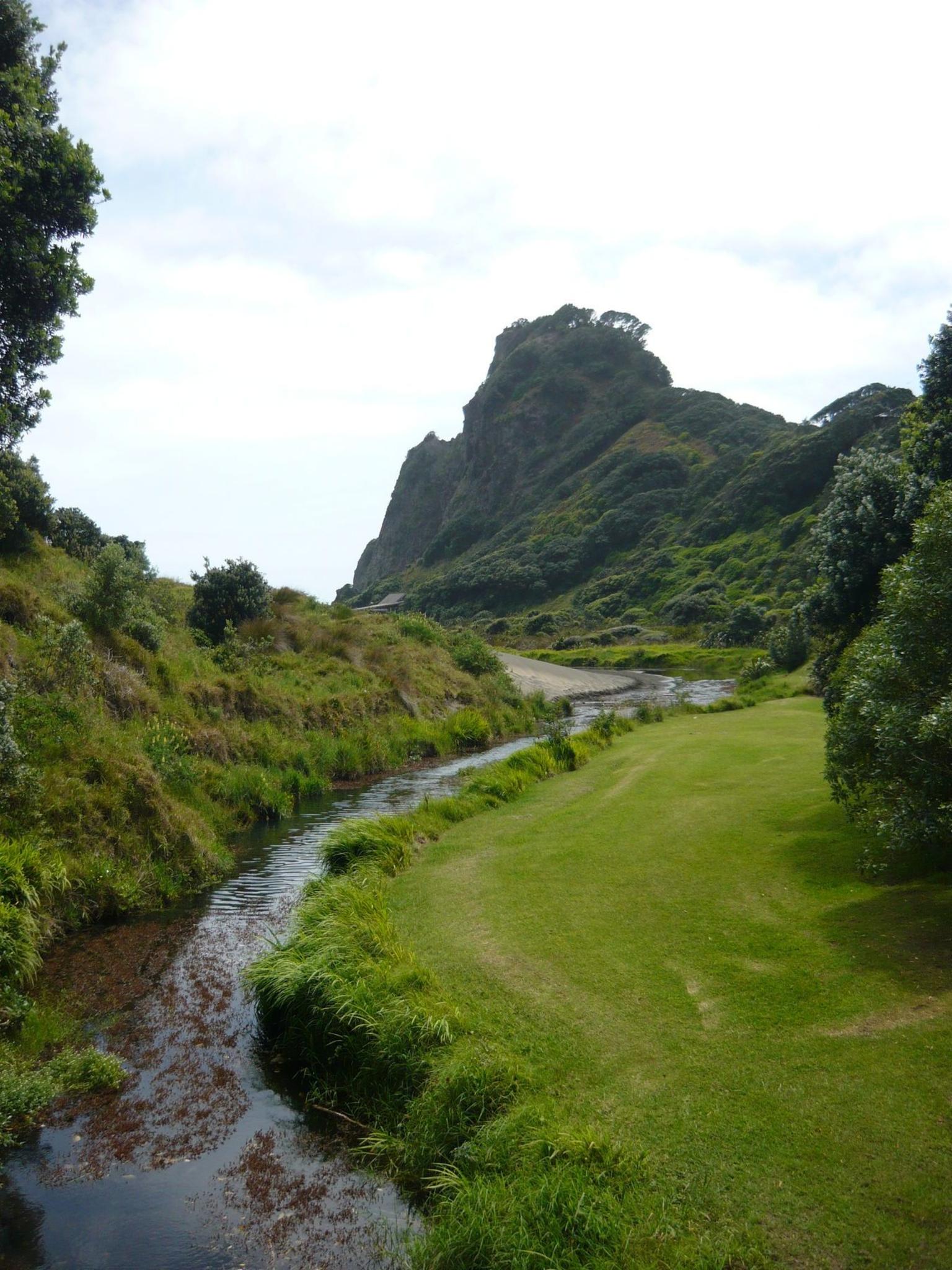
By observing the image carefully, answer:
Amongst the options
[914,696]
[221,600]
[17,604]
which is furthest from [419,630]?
[914,696]

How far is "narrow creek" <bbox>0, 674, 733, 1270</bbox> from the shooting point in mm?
6703

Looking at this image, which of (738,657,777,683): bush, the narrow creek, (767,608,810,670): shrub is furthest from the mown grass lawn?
(767,608,810,670): shrub

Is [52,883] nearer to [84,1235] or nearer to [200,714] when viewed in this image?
[84,1235]

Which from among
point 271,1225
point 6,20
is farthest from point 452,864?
point 6,20

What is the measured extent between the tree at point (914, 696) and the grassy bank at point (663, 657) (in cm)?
6779

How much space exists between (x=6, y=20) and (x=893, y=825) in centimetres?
2564

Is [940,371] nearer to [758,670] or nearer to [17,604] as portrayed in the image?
[17,604]

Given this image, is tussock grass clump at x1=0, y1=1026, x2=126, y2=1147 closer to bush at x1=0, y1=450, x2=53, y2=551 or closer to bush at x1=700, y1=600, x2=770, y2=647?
bush at x1=0, y1=450, x2=53, y2=551

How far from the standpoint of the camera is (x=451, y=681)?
44312 millimetres

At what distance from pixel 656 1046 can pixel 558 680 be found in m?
58.2

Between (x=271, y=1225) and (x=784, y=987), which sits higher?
(x=784, y=987)

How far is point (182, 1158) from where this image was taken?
311 inches

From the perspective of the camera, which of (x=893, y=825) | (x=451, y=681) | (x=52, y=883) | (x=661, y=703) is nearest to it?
(x=893, y=825)

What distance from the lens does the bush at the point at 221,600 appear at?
118ft
